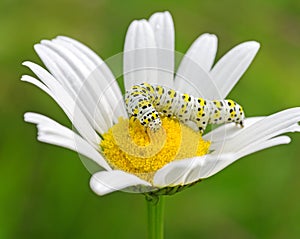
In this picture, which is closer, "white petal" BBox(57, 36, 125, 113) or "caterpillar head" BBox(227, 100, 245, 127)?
"caterpillar head" BBox(227, 100, 245, 127)

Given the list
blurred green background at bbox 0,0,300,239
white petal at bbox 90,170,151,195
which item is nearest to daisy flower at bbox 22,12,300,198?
white petal at bbox 90,170,151,195

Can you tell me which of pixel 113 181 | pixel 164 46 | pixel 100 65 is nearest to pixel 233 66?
pixel 164 46

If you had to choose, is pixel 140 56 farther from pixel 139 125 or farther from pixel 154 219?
pixel 154 219

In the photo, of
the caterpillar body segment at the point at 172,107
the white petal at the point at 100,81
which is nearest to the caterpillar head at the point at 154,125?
the caterpillar body segment at the point at 172,107

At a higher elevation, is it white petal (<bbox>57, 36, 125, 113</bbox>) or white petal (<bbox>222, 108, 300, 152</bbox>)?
white petal (<bbox>57, 36, 125, 113</bbox>)

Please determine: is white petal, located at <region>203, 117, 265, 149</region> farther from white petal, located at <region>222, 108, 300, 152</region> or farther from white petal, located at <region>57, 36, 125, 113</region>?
white petal, located at <region>57, 36, 125, 113</region>

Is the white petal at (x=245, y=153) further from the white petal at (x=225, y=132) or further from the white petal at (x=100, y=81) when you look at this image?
the white petal at (x=100, y=81)

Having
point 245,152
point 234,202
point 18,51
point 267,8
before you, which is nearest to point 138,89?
point 245,152
